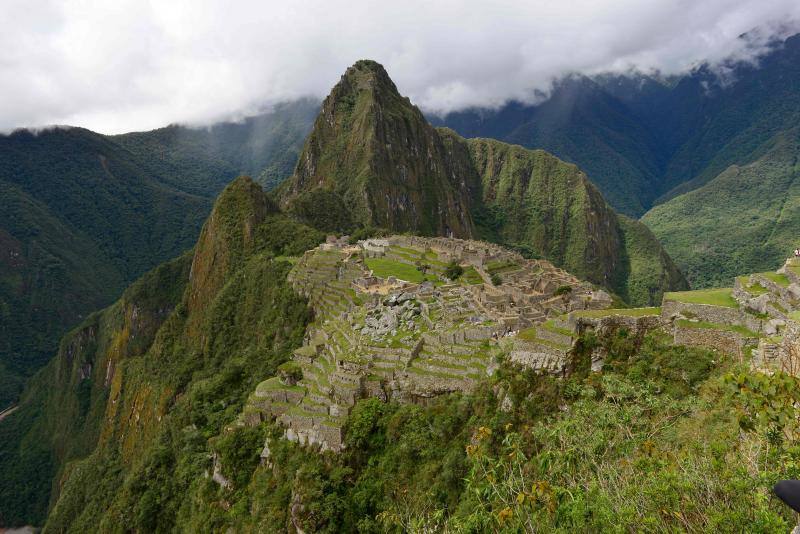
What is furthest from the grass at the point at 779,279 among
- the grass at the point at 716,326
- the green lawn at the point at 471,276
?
the green lawn at the point at 471,276

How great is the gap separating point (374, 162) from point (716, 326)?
150807mm

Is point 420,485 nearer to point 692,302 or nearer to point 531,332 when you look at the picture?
point 531,332

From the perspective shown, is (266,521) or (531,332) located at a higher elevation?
(531,332)

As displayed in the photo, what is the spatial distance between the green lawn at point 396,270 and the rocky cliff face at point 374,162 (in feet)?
268

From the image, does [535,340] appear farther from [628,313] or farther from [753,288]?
[753,288]

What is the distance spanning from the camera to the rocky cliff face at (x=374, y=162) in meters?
158

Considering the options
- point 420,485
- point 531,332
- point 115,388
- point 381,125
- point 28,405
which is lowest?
point 28,405

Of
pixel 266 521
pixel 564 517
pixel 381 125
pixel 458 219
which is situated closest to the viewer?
pixel 564 517

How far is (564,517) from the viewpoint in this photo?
10.5 m

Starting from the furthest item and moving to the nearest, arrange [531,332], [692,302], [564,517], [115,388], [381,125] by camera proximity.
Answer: [381,125], [115,388], [531,332], [692,302], [564,517]

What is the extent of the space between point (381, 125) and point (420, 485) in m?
163

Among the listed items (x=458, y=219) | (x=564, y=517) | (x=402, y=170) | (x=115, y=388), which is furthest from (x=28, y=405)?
(x=564, y=517)

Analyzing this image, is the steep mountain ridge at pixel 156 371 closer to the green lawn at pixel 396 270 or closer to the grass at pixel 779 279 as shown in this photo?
the green lawn at pixel 396 270

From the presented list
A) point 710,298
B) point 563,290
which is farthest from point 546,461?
point 563,290
